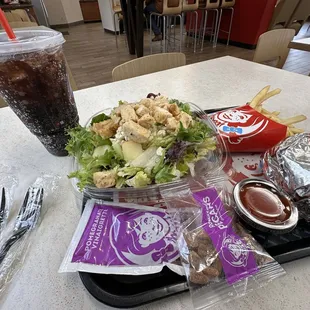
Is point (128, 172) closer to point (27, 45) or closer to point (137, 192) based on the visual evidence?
point (137, 192)

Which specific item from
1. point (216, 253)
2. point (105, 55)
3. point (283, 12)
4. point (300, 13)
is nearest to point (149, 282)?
point (216, 253)

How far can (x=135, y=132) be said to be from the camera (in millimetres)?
459

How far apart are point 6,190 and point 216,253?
1.74 feet

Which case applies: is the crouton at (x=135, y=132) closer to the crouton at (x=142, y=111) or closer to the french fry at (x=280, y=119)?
the crouton at (x=142, y=111)

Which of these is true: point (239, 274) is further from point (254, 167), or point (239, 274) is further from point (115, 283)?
point (254, 167)

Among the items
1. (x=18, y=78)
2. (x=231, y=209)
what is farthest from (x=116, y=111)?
(x=231, y=209)

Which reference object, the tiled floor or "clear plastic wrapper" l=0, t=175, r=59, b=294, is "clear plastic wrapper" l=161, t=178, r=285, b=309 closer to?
"clear plastic wrapper" l=0, t=175, r=59, b=294

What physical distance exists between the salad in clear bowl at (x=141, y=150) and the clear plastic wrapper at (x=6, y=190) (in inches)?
6.6

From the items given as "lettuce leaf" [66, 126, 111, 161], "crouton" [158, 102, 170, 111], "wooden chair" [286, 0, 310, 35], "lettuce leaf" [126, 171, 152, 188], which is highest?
"crouton" [158, 102, 170, 111]

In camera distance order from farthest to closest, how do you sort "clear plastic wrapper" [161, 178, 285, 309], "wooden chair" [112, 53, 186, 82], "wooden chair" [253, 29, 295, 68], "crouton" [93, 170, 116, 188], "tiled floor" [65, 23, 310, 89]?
"tiled floor" [65, 23, 310, 89], "wooden chair" [253, 29, 295, 68], "wooden chair" [112, 53, 186, 82], "crouton" [93, 170, 116, 188], "clear plastic wrapper" [161, 178, 285, 309]

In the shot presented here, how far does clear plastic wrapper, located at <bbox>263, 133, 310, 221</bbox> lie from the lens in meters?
0.43

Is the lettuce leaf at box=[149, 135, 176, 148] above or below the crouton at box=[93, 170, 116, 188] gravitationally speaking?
above

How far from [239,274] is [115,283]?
0.22m

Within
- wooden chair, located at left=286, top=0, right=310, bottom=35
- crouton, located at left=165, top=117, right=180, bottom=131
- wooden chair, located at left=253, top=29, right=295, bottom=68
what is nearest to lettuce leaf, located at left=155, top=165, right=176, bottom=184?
crouton, located at left=165, top=117, right=180, bottom=131
